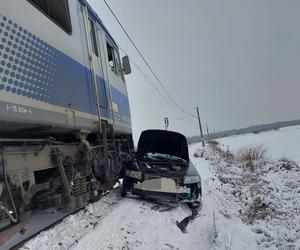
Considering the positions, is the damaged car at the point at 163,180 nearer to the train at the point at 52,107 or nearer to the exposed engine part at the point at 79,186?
the train at the point at 52,107

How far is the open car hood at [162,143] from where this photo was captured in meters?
10.2

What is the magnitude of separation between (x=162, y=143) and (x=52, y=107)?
6110 millimetres

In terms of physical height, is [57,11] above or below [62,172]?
above

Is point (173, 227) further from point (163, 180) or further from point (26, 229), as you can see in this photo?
point (26, 229)

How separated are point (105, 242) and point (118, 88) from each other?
4754 mm

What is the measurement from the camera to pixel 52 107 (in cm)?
441

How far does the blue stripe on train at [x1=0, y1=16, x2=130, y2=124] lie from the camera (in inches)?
138

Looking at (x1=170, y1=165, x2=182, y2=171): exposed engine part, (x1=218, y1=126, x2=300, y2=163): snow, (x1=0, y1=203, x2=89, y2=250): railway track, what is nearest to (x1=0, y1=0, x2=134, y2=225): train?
(x1=0, y1=203, x2=89, y2=250): railway track

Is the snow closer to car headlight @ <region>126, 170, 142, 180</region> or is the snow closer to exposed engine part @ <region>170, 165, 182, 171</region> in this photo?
exposed engine part @ <region>170, 165, 182, 171</region>

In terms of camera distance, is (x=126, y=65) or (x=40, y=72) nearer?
(x=40, y=72)

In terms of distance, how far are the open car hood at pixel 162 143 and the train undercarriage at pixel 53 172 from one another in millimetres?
2128

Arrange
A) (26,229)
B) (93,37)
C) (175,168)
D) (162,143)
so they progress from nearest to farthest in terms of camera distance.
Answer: (26,229) < (93,37) < (175,168) < (162,143)

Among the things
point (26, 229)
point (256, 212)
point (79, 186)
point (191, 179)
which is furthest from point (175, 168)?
point (26, 229)

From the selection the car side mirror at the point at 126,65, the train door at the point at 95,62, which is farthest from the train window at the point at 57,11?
the car side mirror at the point at 126,65
